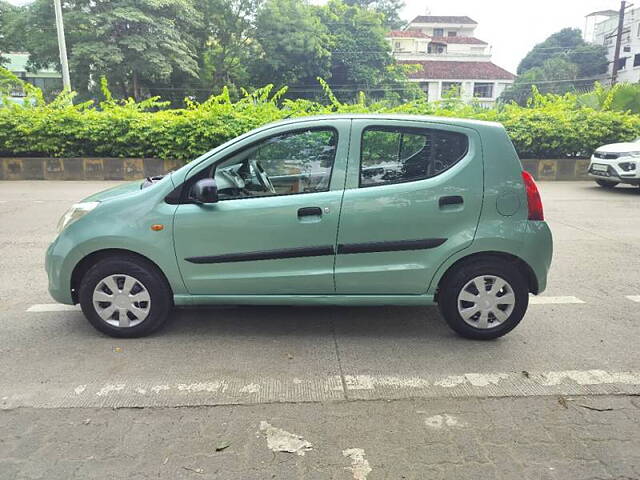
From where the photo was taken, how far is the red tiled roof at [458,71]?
6278 centimetres

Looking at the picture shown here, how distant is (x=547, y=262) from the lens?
402 centimetres

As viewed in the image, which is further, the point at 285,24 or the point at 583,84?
the point at 583,84

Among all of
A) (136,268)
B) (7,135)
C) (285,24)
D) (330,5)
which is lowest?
(136,268)

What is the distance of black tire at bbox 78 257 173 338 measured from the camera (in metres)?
3.94

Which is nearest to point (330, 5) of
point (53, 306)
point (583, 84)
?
point (583, 84)

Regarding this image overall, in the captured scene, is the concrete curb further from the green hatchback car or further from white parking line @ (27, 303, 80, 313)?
the green hatchback car

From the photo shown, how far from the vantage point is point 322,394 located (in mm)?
3301

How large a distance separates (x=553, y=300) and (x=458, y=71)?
210 ft

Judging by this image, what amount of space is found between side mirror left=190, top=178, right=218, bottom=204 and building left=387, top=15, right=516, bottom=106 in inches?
2238

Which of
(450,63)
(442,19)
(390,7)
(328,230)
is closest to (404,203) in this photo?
(328,230)

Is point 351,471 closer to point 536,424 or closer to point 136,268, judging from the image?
point 536,424

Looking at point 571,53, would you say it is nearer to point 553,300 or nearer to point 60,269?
point 553,300

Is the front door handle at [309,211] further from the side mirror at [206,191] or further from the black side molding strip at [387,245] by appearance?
the side mirror at [206,191]

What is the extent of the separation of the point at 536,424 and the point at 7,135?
572 inches
